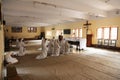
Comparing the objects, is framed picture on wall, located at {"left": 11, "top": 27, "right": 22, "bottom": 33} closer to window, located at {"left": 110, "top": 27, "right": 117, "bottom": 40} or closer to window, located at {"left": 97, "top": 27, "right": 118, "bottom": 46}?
window, located at {"left": 97, "top": 27, "right": 118, "bottom": 46}

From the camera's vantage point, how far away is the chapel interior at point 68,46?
12.3 feet

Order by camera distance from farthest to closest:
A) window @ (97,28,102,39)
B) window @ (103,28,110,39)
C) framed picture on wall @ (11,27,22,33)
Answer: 1. framed picture on wall @ (11,27,22,33)
2. window @ (97,28,102,39)
3. window @ (103,28,110,39)

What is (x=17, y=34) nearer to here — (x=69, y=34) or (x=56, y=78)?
(x=69, y=34)

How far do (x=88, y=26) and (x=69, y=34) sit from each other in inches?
133

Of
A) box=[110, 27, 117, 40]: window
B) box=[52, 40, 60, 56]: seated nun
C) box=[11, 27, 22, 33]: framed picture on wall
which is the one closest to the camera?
box=[52, 40, 60, 56]: seated nun

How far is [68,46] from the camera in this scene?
24.8 ft

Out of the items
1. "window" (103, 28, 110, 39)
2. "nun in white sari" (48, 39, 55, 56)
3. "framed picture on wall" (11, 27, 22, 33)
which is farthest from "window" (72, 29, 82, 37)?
"framed picture on wall" (11, 27, 22, 33)

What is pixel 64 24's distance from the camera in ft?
49.3

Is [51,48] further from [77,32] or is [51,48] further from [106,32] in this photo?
[77,32]

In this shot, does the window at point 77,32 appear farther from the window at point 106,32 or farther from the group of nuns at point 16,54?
the group of nuns at point 16,54

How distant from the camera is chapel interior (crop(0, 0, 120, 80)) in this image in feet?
12.3

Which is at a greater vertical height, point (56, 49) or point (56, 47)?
point (56, 47)

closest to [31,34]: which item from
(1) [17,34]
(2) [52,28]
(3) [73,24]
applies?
(1) [17,34]

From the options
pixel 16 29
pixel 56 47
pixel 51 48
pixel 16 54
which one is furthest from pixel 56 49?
pixel 16 29
